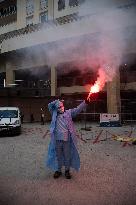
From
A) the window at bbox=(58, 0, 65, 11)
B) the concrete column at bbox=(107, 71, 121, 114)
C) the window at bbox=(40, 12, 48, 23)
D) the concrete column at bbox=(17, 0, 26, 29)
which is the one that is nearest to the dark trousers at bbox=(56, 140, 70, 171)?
the concrete column at bbox=(107, 71, 121, 114)

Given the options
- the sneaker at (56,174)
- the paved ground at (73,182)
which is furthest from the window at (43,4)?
the sneaker at (56,174)

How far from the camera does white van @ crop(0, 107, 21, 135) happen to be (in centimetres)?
1734

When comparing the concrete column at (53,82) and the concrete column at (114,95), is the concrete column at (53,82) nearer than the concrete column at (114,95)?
No

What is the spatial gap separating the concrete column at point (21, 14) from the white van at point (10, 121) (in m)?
21.5

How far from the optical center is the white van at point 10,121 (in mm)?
17344

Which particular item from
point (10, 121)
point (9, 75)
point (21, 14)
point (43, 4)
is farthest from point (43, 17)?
point (10, 121)

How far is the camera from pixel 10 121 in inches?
695

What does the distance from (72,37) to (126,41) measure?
5031 millimetres

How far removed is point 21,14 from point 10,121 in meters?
24.1

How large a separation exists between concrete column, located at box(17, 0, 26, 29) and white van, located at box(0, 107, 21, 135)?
846 inches

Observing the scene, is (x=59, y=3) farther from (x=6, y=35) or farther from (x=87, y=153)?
(x=87, y=153)

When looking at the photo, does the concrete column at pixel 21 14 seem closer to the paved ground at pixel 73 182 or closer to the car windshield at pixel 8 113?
the car windshield at pixel 8 113

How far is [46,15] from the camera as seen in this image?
116 feet

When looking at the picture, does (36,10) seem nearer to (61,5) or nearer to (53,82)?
(61,5)
